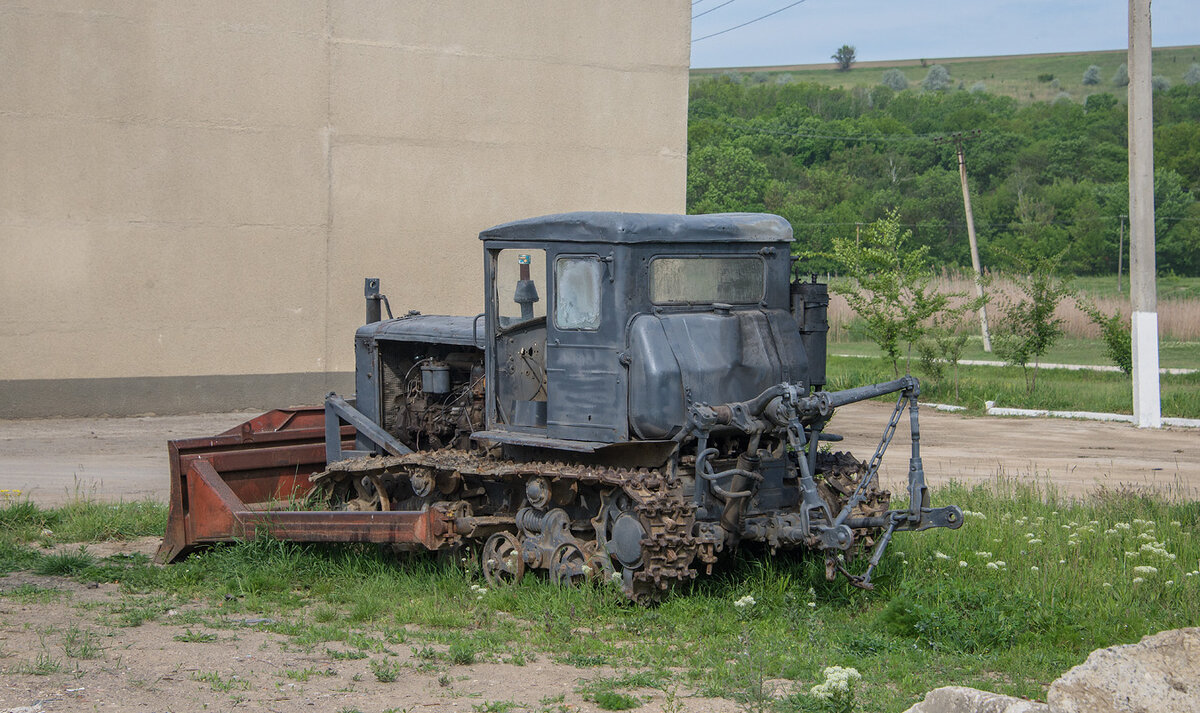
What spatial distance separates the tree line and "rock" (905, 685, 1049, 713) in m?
51.2

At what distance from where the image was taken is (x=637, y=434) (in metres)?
7.80

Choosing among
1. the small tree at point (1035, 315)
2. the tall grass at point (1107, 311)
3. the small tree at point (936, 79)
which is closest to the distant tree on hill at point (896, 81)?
the small tree at point (936, 79)

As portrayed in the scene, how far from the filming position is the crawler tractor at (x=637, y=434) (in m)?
7.65

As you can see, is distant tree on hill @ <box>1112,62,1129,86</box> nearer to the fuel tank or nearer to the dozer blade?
the dozer blade

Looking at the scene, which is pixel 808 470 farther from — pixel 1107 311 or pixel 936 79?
pixel 936 79

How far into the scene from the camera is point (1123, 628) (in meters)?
7.36

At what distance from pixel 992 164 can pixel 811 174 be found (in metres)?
10.5

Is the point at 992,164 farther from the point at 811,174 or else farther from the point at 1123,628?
the point at 1123,628

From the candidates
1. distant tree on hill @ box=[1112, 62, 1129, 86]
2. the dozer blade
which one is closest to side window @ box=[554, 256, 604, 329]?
the dozer blade

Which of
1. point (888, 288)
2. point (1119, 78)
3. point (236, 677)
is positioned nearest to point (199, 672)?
point (236, 677)

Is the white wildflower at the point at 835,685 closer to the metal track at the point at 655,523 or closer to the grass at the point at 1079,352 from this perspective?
the metal track at the point at 655,523

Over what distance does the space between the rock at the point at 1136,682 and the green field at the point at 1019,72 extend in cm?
14159

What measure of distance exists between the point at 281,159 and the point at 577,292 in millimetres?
14147

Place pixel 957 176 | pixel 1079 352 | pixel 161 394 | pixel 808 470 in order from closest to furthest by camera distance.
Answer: pixel 808 470 < pixel 161 394 < pixel 1079 352 < pixel 957 176
